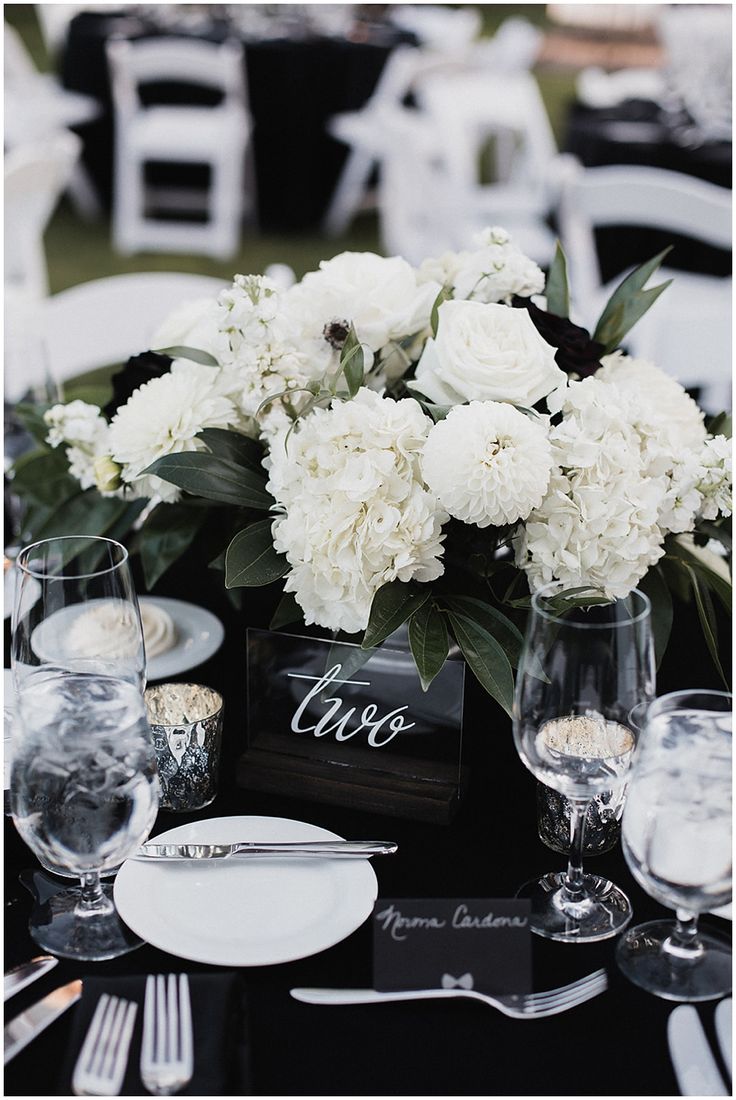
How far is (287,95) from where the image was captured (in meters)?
5.70

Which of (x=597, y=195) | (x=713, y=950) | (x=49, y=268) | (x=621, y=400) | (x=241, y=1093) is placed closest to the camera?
(x=241, y=1093)

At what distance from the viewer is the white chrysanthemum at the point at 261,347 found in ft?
3.42

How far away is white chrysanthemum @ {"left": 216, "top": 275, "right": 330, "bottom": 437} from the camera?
104 cm

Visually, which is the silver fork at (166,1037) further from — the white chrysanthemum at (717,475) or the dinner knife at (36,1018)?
the white chrysanthemum at (717,475)

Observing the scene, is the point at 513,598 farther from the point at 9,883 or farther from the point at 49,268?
the point at 49,268

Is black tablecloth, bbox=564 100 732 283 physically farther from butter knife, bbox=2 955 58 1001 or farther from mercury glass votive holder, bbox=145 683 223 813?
butter knife, bbox=2 955 58 1001

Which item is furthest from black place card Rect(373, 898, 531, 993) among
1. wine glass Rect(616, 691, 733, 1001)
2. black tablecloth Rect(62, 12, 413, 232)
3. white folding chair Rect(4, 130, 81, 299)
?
black tablecloth Rect(62, 12, 413, 232)

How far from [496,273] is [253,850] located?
0.61m

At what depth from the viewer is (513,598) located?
110cm

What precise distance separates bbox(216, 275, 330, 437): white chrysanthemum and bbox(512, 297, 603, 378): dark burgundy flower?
0.78 feet

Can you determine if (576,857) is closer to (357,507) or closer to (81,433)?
(357,507)

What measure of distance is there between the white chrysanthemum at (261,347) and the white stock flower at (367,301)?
0.14 feet

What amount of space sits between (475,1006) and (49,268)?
17.0ft

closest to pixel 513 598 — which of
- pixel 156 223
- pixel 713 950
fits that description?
pixel 713 950
